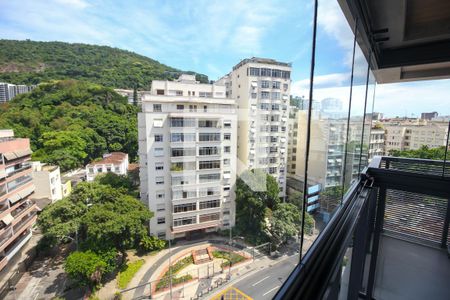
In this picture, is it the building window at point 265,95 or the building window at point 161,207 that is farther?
the building window at point 265,95

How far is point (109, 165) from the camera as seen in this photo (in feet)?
29.4

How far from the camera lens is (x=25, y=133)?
7.58 ft

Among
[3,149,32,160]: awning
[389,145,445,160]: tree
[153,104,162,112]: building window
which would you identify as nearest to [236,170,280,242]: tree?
[389,145,445,160]: tree

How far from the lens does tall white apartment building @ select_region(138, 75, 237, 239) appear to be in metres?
6.49

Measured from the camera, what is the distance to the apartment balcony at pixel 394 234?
0.96 m

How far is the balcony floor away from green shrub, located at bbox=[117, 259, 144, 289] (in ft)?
17.0

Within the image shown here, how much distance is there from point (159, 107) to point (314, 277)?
288 inches

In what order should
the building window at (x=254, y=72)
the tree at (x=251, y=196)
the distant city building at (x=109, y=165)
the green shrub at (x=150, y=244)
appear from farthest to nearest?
the distant city building at (x=109, y=165), the building window at (x=254, y=72), the green shrub at (x=150, y=244), the tree at (x=251, y=196)

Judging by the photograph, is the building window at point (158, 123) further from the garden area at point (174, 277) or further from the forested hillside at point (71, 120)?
the garden area at point (174, 277)

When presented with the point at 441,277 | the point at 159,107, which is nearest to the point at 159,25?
the point at 441,277

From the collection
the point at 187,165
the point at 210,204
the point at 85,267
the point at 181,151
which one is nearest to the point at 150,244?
the point at 85,267

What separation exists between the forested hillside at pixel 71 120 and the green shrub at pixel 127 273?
3.51 m

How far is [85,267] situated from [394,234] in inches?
225

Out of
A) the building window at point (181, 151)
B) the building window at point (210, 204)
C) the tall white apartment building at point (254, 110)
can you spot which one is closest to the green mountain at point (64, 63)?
the building window at point (181, 151)
